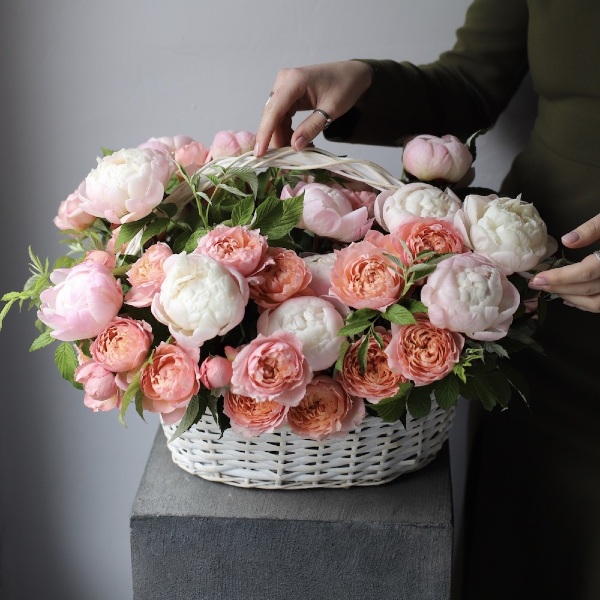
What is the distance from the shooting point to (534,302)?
2.41ft

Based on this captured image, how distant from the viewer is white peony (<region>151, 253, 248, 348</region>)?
0.64m

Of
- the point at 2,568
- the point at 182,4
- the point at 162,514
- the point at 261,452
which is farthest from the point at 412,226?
the point at 2,568

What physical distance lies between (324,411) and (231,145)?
356 mm

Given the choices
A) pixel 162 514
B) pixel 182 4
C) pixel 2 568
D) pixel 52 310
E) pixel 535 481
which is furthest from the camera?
pixel 2 568

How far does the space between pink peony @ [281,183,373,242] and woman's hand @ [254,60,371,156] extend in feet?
0.25

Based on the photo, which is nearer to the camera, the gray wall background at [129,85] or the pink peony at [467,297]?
the pink peony at [467,297]

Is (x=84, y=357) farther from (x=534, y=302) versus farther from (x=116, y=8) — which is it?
(x=116, y=8)

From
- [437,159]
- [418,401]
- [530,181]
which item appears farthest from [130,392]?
[530,181]

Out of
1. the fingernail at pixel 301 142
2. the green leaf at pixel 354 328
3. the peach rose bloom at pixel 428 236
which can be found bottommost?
the green leaf at pixel 354 328

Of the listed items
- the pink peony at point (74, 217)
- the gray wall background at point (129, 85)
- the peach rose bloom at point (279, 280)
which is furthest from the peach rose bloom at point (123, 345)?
the gray wall background at point (129, 85)

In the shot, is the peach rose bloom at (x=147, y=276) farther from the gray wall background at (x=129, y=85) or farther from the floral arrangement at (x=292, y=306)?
the gray wall background at (x=129, y=85)

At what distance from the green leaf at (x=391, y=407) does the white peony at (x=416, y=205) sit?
6.3 inches

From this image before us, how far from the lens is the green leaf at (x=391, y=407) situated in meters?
0.69

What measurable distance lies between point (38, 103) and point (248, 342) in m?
0.64
